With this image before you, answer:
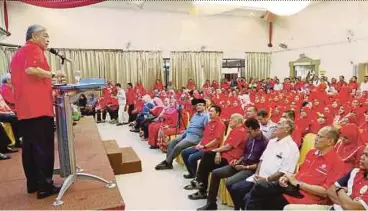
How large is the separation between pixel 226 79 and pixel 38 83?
11417 mm

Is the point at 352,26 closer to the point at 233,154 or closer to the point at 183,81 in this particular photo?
the point at 183,81

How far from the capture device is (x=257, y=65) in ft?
43.1

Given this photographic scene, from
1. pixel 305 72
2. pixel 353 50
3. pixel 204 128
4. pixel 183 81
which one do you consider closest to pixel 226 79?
pixel 183 81

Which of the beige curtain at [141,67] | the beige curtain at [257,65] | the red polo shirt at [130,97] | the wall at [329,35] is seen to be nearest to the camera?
the red polo shirt at [130,97]

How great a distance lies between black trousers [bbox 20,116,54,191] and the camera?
70.7 inches

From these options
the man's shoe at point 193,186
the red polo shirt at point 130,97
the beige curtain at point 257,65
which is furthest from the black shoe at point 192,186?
the beige curtain at point 257,65

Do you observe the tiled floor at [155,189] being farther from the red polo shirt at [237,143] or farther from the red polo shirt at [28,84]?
the red polo shirt at [28,84]

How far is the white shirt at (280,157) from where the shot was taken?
2414 mm

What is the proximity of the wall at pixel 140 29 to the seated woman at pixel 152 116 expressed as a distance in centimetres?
504

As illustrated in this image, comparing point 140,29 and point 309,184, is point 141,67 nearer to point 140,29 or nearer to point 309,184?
point 140,29

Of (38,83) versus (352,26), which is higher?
(352,26)

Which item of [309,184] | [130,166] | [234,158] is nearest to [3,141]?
[130,166]

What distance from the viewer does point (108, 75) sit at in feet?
35.7

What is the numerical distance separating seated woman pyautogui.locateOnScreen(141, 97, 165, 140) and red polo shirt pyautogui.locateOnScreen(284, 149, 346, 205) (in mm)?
4241
